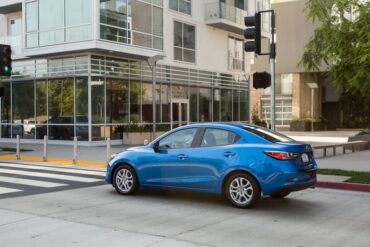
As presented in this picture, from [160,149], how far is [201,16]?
24.7 m

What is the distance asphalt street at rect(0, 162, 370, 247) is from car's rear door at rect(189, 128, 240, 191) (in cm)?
48

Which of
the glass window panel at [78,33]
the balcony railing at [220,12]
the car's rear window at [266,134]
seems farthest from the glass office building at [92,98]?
the car's rear window at [266,134]

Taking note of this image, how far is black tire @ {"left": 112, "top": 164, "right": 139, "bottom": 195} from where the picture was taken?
10.0m

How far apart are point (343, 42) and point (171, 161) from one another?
16.1 feet

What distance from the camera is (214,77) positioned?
34406 millimetres

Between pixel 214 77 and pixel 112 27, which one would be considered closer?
pixel 112 27

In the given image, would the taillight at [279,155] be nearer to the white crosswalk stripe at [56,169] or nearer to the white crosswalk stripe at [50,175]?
the white crosswalk stripe at [50,175]

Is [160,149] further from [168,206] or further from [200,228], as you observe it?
[200,228]

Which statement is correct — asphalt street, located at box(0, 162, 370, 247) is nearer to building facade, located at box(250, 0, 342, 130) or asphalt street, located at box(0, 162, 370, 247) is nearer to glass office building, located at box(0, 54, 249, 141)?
glass office building, located at box(0, 54, 249, 141)

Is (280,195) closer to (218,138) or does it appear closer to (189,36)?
(218,138)

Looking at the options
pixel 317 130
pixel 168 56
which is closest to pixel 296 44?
pixel 317 130

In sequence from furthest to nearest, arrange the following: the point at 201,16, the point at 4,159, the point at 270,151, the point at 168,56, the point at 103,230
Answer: the point at 201,16 → the point at 168,56 → the point at 4,159 → the point at 270,151 → the point at 103,230

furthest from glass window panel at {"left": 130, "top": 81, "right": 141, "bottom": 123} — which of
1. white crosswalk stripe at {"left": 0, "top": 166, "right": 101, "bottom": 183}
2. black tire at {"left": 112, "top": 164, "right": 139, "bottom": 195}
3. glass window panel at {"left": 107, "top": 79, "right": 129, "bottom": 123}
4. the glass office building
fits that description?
black tire at {"left": 112, "top": 164, "right": 139, "bottom": 195}

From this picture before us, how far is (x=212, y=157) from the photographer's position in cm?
898
